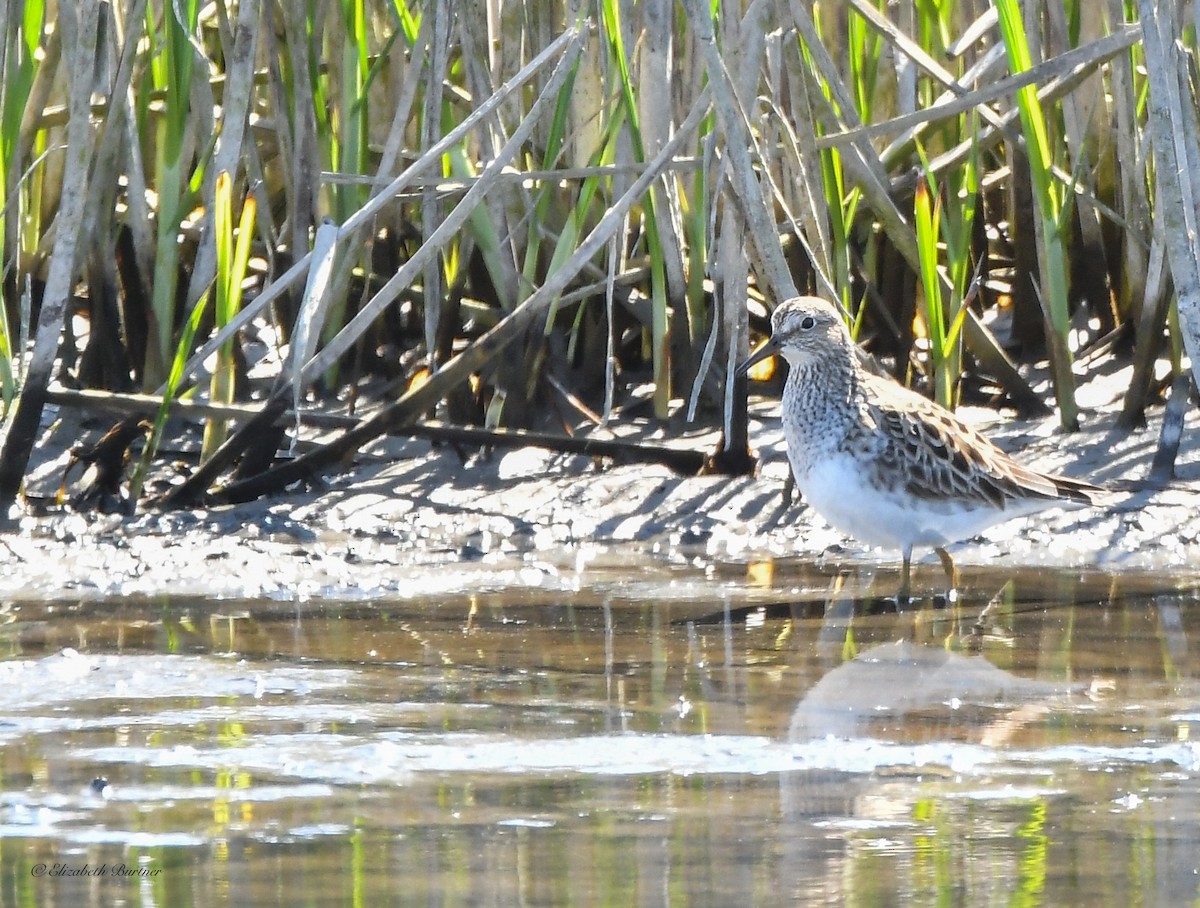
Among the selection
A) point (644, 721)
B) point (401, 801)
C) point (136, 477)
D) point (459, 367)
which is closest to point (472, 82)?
point (459, 367)

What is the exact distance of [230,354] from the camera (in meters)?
6.31

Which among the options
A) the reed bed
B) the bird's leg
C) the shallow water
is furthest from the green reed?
the bird's leg

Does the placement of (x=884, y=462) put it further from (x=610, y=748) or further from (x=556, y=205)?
(x=610, y=748)

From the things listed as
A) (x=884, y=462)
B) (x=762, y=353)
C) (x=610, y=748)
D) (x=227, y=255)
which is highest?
(x=227, y=255)

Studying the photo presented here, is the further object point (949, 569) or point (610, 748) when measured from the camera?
point (949, 569)

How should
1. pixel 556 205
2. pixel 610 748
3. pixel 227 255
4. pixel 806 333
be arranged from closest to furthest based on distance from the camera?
pixel 610 748, pixel 227 255, pixel 806 333, pixel 556 205

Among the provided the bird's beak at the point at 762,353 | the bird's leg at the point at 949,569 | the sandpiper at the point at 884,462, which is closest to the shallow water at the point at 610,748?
the bird's leg at the point at 949,569

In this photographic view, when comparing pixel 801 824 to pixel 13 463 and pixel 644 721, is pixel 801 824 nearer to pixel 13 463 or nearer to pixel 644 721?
pixel 644 721

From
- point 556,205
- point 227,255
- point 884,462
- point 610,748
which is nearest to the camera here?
point 610,748

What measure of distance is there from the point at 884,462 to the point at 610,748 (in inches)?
90.5

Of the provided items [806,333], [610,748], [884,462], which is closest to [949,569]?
[884,462]

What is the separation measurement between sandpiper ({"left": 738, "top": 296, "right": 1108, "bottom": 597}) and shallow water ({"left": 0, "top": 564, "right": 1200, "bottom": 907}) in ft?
0.92

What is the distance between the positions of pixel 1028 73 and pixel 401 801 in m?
3.47

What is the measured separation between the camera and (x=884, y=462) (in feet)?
19.1
